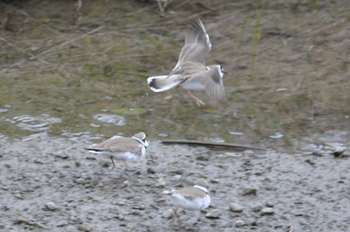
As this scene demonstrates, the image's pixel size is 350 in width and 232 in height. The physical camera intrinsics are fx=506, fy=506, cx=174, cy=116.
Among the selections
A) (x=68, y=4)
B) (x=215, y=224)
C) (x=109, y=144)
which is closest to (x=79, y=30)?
(x=68, y=4)

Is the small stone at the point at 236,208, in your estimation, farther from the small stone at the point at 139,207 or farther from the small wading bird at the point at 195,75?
the small wading bird at the point at 195,75

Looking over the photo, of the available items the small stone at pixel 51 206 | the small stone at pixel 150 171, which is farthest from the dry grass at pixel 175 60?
the small stone at pixel 51 206

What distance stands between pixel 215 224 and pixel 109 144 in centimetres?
144

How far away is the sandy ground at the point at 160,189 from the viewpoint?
4664 mm

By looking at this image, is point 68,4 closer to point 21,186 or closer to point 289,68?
point 289,68

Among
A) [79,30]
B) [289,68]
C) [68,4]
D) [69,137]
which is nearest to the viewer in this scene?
[69,137]

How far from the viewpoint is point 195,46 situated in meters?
8.15

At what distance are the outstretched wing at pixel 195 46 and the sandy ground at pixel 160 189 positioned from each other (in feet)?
6.96

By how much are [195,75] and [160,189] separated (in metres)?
2.39

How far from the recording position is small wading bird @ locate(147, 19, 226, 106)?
6969 millimetres

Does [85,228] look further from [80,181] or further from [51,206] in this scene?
[80,181]

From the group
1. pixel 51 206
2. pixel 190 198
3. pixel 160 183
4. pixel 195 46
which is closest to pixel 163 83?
pixel 195 46

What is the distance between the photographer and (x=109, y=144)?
536cm

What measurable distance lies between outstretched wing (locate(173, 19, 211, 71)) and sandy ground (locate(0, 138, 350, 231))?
2122 mm
